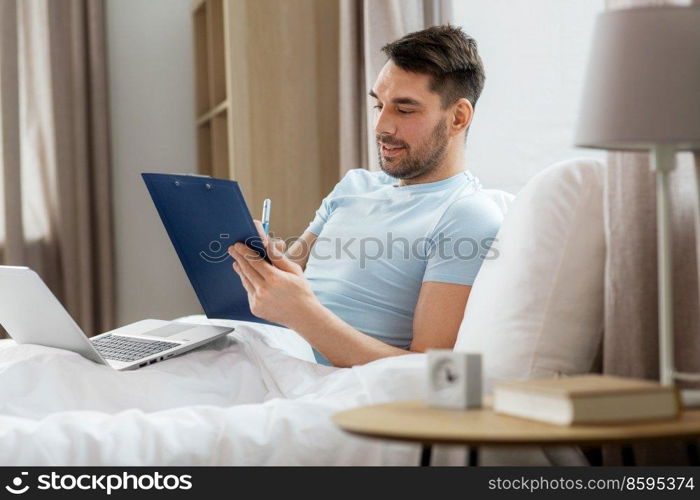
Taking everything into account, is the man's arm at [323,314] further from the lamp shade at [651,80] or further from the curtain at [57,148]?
the curtain at [57,148]

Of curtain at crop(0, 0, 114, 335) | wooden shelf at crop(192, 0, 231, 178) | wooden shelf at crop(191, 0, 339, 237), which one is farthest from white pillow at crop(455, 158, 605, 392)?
curtain at crop(0, 0, 114, 335)

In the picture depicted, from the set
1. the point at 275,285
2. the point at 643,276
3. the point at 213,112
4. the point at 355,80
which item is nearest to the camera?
the point at 643,276

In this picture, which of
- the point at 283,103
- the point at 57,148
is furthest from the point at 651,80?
the point at 57,148

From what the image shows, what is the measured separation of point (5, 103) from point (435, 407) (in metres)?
2.67

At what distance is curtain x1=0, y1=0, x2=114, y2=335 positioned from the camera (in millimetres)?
3242

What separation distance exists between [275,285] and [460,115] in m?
0.61

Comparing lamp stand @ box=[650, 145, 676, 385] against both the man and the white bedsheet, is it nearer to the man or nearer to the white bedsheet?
the white bedsheet

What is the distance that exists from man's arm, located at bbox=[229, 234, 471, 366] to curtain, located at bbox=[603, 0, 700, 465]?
425 mm

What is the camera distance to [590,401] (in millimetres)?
907

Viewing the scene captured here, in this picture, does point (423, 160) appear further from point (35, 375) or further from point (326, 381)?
point (35, 375)

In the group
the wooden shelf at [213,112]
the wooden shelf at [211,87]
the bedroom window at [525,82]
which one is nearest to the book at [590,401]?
the bedroom window at [525,82]

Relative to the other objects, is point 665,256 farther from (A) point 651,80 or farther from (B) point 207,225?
(B) point 207,225

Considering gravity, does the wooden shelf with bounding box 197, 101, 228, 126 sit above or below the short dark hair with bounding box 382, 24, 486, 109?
below
